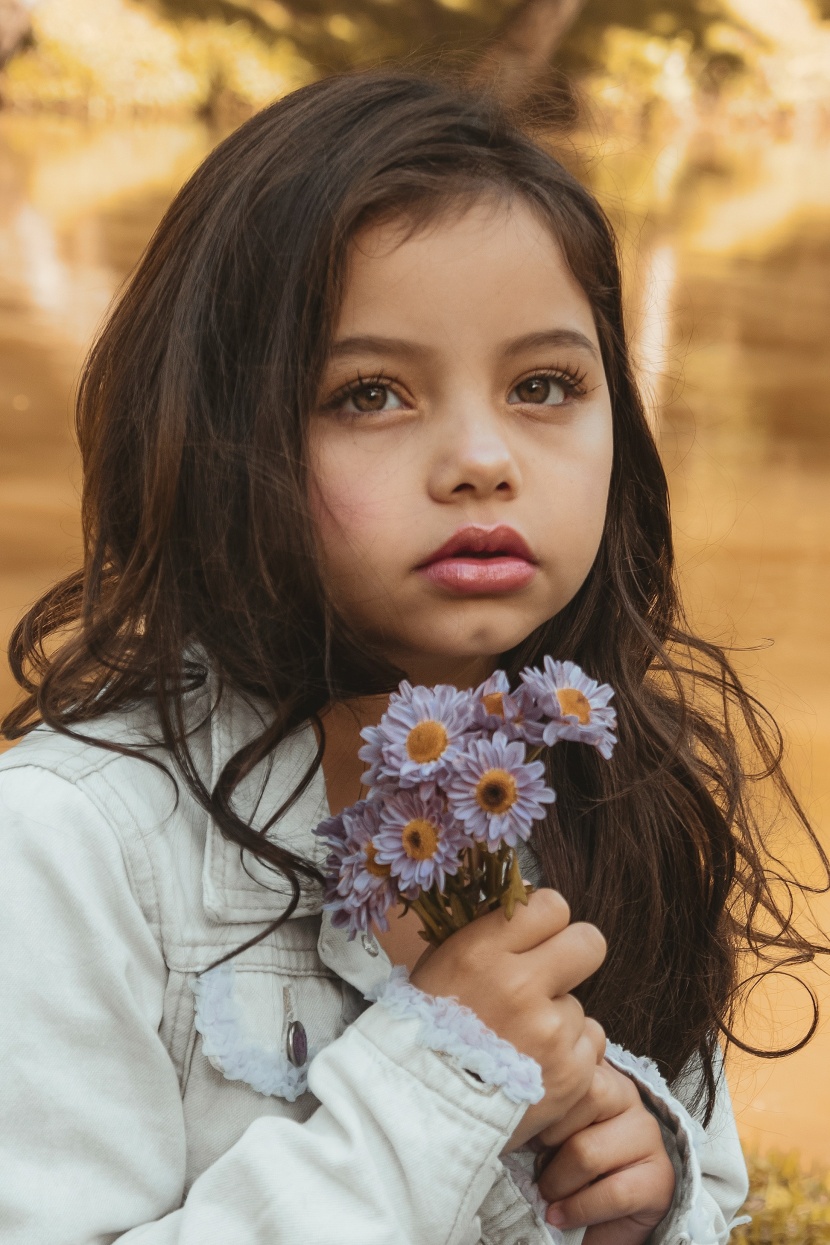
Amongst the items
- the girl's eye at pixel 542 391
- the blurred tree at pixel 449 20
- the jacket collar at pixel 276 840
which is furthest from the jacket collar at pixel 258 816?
the blurred tree at pixel 449 20

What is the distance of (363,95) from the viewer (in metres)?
1.37

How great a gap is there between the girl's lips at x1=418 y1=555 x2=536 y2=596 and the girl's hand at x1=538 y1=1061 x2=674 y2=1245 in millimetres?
422

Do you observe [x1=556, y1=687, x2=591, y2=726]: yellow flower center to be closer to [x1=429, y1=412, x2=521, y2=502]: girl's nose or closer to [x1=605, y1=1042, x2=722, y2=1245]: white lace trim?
[x1=429, y1=412, x2=521, y2=502]: girl's nose

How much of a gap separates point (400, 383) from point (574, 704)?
0.34 meters

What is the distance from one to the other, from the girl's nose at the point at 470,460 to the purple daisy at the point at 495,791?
0.28 meters

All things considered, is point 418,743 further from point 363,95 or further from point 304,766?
point 363,95

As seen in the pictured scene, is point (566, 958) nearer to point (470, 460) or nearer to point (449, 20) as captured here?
point (470, 460)

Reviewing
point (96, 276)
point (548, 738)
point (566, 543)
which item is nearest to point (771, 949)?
point (566, 543)

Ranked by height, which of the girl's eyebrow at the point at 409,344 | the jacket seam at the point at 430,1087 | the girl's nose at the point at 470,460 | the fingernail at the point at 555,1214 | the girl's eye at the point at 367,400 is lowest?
the fingernail at the point at 555,1214

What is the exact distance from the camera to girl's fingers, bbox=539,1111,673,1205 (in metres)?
1.24

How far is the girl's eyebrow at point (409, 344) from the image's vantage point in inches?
47.7

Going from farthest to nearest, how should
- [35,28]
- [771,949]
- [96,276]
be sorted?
[35,28] → [96,276] → [771,949]

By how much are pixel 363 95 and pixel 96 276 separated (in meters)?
6.49

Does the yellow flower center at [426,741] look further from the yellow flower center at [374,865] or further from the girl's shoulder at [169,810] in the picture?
the girl's shoulder at [169,810]
